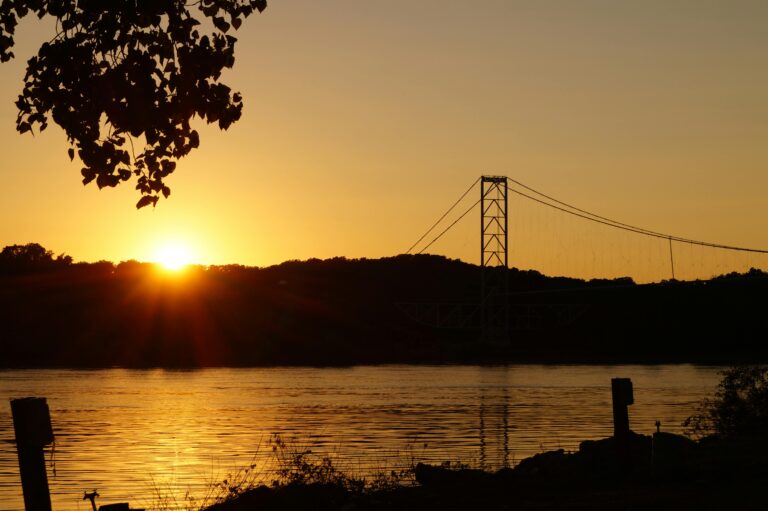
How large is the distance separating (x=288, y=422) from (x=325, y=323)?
88727mm

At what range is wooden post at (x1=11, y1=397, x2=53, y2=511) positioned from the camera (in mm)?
9852

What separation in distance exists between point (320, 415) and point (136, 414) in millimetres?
7948

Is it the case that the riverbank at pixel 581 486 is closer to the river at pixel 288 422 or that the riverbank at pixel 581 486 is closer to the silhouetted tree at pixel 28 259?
the river at pixel 288 422

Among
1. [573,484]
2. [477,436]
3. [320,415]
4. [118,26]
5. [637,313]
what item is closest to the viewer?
[118,26]

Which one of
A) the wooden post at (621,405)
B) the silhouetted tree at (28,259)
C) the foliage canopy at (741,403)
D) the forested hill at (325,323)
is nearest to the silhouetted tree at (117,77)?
the wooden post at (621,405)

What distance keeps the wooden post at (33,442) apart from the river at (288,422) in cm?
121

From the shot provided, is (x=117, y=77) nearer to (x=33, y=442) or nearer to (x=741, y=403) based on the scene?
(x=33, y=442)

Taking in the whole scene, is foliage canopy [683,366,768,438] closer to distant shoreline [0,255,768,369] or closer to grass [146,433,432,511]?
grass [146,433,432,511]

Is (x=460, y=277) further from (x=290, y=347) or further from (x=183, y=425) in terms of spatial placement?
(x=183, y=425)

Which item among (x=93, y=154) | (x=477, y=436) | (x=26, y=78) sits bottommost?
(x=477, y=436)

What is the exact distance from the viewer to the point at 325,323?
131 meters

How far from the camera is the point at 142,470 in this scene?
2556cm

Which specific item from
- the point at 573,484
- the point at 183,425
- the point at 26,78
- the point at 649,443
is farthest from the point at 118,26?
the point at 183,425

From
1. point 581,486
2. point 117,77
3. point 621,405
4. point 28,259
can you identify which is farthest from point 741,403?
point 28,259
